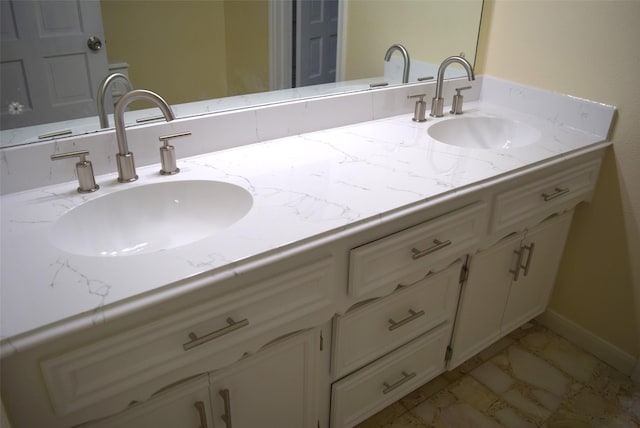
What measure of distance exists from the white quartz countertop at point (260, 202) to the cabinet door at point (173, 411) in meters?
0.25

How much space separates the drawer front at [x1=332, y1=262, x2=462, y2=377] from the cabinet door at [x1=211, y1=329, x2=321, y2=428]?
0.09m

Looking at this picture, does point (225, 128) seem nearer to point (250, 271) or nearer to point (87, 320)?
point (250, 271)

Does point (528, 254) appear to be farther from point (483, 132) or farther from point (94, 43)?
point (94, 43)

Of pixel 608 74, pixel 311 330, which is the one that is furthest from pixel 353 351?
pixel 608 74

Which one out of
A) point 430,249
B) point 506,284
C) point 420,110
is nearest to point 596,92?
point 420,110

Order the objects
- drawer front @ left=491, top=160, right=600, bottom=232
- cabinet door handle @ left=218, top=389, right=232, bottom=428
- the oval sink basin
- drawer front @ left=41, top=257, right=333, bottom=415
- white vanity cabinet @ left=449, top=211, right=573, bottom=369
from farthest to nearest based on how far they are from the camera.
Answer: the oval sink basin → white vanity cabinet @ left=449, top=211, right=573, bottom=369 → drawer front @ left=491, top=160, right=600, bottom=232 → cabinet door handle @ left=218, top=389, right=232, bottom=428 → drawer front @ left=41, top=257, right=333, bottom=415

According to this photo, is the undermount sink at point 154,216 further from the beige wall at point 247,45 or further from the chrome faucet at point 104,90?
the beige wall at point 247,45

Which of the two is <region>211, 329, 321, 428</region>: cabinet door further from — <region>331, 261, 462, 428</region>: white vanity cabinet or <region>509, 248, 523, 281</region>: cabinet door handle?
<region>509, 248, 523, 281</region>: cabinet door handle

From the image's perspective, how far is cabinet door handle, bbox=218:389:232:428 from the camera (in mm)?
1055

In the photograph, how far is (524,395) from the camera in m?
1.74

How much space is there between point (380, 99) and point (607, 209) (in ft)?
2.86

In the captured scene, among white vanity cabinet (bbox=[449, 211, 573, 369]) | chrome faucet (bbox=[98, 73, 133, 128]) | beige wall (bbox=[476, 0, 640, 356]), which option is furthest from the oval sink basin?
chrome faucet (bbox=[98, 73, 133, 128])

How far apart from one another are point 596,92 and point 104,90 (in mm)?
1513

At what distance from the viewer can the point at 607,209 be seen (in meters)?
1.74
